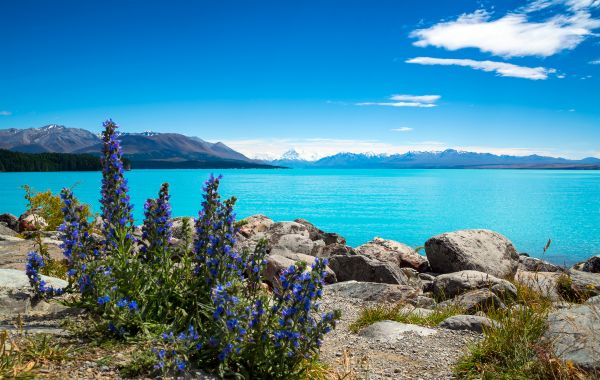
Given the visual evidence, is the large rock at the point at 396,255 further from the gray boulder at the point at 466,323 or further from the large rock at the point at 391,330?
the large rock at the point at 391,330

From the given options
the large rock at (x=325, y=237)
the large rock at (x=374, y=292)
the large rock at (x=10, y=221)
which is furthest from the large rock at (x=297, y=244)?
the large rock at (x=10, y=221)

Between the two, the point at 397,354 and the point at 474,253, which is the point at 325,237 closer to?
the point at 474,253

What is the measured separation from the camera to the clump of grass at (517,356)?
20.0 ft

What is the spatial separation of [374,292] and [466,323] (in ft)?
11.3

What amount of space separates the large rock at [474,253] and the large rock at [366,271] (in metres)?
3.16

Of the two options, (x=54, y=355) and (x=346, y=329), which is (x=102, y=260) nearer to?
(x=54, y=355)

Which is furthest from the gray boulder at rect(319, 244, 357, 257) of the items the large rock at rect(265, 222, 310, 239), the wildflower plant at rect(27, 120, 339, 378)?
the wildflower plant at rect(27, 120, 339, 378)

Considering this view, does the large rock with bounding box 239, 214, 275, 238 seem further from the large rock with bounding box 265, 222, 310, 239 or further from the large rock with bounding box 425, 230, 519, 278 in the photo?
the large rock with bounding box 425, 230, 519, 278

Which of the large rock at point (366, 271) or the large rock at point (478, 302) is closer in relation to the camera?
the large rock at point (478, 302)

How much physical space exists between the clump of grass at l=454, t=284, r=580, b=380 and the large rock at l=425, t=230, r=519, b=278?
9.26 m

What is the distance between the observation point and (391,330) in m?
8.60

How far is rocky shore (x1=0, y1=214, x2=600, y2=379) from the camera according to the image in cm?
673

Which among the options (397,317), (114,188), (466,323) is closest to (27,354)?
(114,188)

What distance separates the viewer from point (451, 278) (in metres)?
12.7
